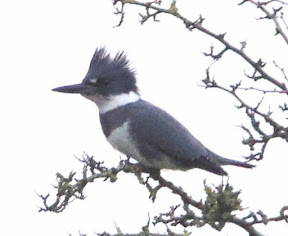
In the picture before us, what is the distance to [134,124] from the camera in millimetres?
4520

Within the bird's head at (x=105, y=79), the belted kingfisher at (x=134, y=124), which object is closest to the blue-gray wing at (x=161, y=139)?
the belted kingfisher at (x=134, y=124)

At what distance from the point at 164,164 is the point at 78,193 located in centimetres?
122

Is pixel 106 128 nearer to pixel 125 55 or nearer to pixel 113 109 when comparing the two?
pixel 113 109

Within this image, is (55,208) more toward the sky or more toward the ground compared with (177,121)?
more toward the ground

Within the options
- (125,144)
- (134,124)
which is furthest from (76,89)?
(125,144)

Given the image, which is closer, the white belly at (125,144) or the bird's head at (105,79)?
the white belly at (125,144)

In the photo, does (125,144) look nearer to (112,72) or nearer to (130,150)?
(130,150)

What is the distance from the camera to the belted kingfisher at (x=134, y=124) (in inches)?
173

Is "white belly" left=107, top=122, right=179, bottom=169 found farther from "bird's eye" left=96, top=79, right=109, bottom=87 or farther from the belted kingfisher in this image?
"bird's eye" left=96, top=79, right=109, bottom=87

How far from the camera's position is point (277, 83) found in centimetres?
297

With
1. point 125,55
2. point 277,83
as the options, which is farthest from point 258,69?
point 125,55

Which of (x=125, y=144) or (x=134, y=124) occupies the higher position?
(x=134, y=124)

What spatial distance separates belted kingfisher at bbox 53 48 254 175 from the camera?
Result: 4398mm

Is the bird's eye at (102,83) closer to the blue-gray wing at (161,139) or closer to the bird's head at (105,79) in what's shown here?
the bird's head at (105,79)
